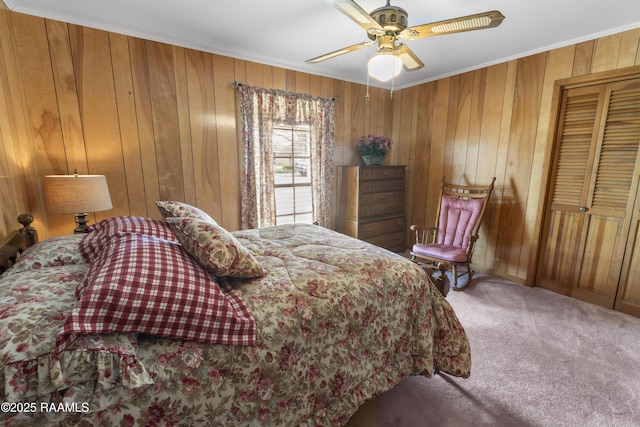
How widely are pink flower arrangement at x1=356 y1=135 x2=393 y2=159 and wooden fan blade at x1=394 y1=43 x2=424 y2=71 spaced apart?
1454mm

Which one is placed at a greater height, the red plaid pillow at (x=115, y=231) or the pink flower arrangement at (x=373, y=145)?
the pink flower arrangement at (x=373, y=145)

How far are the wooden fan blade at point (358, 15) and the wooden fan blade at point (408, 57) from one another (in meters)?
0.25

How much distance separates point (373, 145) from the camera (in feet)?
12.1

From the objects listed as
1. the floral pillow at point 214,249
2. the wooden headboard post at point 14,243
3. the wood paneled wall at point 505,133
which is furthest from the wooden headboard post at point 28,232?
the wood paneled wall at point 505,133

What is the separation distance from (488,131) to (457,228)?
1178 millimetres

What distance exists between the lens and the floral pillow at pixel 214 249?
1.19m

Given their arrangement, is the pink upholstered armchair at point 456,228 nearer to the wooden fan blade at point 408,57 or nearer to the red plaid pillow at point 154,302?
the wooden fan blade at point 408,57

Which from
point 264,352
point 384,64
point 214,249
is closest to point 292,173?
point 384,64

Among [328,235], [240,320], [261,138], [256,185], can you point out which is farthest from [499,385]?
[261,138]

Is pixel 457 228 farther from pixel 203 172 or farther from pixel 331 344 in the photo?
pixel 203 172

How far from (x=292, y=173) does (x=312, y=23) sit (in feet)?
5.27

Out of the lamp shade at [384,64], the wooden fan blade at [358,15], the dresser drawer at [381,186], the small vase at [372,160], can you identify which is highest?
the wooden fan blade at [358,15]

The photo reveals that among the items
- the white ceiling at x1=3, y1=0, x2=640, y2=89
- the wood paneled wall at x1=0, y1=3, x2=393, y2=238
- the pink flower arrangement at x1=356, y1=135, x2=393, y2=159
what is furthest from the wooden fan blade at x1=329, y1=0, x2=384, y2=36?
the pink flower arrangement at x1=356, y1=135, x2=393, y2=159

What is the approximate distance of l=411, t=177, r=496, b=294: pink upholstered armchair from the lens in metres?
3.00
